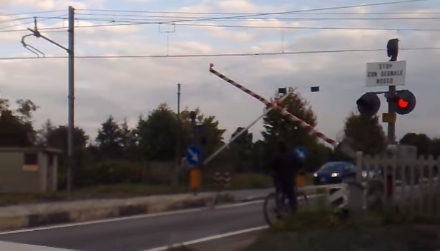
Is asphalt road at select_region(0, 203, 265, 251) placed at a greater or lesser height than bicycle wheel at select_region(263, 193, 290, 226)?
lesser

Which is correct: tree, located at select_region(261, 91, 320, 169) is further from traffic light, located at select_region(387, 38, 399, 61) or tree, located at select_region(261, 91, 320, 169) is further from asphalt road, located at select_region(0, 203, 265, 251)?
traffic light, located at select_region(387, 38, 399, 61)

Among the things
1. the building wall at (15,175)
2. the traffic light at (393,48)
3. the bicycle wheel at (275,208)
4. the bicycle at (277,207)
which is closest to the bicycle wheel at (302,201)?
the bicycle at (277,207)

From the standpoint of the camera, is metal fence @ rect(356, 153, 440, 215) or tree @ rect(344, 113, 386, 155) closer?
metal fence @ rect(356, 153, 440, 215)

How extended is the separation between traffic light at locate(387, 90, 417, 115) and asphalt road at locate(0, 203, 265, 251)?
4131mm

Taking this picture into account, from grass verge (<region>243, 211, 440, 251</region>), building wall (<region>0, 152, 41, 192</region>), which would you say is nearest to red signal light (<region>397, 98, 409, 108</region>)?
grass verge (<region>243, 211, 440, 251</region>)

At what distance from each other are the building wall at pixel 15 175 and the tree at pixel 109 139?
32486 millimetres

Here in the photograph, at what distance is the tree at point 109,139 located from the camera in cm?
7819

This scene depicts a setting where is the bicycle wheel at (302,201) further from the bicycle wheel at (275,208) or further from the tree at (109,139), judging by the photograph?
the tree at (109,139)

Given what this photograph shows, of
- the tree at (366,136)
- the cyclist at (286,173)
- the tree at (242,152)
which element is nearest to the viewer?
the cyclist at (286,173)

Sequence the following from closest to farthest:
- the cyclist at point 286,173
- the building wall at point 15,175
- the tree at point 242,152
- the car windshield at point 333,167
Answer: the cyclist at point 286,173 < the car windshield at point 333,167 < the building wall at point 15,175 < the tree at point 242,152

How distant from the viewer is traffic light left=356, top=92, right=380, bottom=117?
46.2 ft

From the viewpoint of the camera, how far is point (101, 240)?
589 inches

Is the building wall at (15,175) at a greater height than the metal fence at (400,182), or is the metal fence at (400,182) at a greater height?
the metal fence at (400,182)

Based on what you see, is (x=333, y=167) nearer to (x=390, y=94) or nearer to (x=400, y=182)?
(x=400, y=182)
